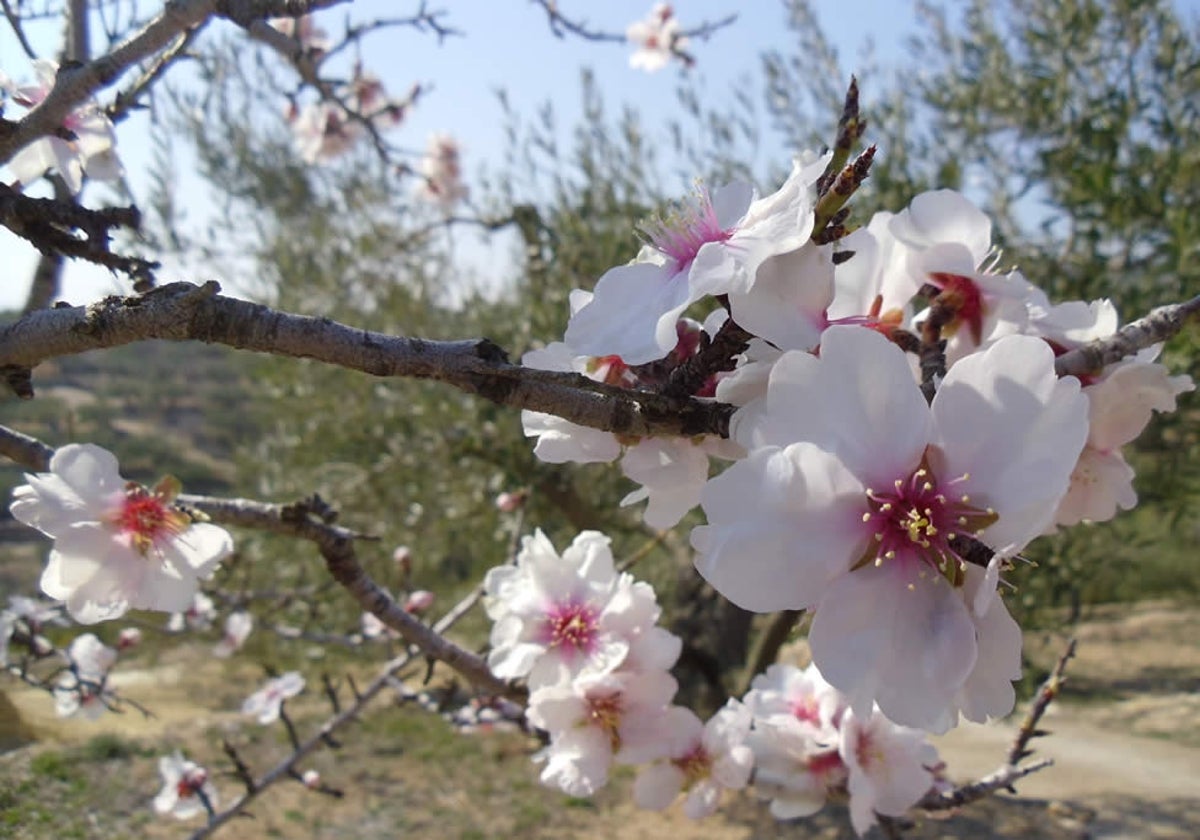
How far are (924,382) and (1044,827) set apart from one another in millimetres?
3208

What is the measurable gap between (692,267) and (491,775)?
3712 millimetres

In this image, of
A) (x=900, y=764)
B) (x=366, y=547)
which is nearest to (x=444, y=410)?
(x=366, y=547)

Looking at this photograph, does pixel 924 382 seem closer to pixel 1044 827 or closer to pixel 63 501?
pixel 63 501

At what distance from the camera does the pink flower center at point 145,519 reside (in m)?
1.00

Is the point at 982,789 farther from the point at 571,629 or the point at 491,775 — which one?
the point at 491,775

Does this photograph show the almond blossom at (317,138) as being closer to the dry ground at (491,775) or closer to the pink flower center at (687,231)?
the dry ground at (491,775)

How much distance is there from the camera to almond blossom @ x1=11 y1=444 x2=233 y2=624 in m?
0.98

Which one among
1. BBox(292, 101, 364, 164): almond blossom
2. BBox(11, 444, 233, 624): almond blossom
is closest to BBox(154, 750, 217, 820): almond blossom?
BBox(11, 444, 233, 624): almond blossom

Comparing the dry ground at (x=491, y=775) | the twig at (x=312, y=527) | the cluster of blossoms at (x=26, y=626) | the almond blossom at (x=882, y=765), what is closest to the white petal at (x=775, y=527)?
the twig at (x=312, y=527)

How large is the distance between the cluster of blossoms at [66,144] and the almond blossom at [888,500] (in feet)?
3.30

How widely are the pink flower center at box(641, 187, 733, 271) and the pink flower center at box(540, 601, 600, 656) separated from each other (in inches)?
29.0

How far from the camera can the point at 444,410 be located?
15.3ft

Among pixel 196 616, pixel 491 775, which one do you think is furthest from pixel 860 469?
pixel 491 775

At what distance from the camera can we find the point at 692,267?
1.98 ft
